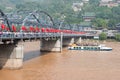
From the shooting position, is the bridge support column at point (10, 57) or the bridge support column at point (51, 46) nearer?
the bridge support column at point (10, 57)

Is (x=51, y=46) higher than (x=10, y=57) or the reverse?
the reverse

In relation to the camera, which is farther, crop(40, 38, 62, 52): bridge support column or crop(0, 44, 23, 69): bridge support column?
crop(40, 38, 62, 52): bridge support column

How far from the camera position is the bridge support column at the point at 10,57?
4797 cm

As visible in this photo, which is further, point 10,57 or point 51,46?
point 51,46

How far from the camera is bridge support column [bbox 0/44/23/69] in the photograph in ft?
157

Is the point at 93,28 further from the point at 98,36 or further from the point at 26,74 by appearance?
the point at 26,74

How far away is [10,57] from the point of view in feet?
158

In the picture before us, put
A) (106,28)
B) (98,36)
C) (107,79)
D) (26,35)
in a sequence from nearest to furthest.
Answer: (107,79) < (26,35) < (98,36) < (106,28)

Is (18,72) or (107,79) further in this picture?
(18,72)

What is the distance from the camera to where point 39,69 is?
51.0 meters

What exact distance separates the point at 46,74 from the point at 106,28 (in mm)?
149371

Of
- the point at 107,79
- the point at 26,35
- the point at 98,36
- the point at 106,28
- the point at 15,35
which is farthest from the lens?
the point at 106,28

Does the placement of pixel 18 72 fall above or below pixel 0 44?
below

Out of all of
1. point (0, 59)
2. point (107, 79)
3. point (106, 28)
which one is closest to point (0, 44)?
point (0, 59)
